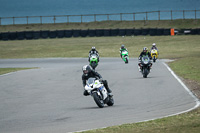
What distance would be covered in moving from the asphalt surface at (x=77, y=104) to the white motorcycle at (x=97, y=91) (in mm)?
271

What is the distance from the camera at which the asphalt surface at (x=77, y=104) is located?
10.4 m

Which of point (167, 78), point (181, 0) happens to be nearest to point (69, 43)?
point (167, 78)

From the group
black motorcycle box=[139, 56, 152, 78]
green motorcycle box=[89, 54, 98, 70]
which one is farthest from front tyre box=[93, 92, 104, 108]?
green motorcycle box=[89, 54, 98, 70]

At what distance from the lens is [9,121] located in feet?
36.0

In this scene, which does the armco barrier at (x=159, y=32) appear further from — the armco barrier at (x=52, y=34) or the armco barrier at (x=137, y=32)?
the armco barrier at (x=52, y=34)

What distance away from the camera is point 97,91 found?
1276 centimetres

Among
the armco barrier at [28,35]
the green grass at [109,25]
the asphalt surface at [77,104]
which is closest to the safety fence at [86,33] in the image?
the armco barrier at [28,35]

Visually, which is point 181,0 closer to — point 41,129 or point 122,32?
point 122,32

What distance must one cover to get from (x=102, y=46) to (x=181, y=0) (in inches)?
2551

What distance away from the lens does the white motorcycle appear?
12706mm

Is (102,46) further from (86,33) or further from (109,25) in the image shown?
(109,25)

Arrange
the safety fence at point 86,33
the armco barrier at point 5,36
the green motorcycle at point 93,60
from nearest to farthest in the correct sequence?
the green motorcycle at point 93,60 → the safety fence at point 86,33 → the armco barrier at point 5,36

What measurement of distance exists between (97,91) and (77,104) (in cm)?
142

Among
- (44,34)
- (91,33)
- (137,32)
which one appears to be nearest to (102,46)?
(91,33)
